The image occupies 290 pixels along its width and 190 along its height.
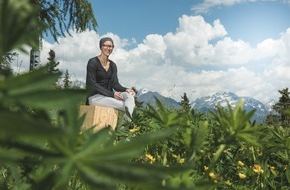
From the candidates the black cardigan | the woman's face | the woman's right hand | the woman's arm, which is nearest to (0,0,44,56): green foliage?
the black cardigan

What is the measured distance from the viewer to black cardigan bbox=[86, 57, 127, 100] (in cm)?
659

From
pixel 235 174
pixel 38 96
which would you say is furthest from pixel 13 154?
pixel 235 174

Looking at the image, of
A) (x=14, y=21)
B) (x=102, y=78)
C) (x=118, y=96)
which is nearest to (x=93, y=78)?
(x=102, y=78)

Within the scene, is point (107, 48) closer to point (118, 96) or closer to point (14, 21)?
point (118, 96)

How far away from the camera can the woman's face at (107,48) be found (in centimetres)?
685

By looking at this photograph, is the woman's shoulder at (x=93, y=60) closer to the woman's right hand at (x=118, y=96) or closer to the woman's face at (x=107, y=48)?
the woman's face at (x=107, y=48)

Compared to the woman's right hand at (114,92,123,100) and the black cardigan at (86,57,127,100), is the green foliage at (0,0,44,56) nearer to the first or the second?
the black cardigan at (86,57,127,100)

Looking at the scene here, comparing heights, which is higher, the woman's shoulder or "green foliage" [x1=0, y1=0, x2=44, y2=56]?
the woman's shoulder

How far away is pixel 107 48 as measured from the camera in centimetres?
686

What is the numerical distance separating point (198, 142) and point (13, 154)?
50 cm

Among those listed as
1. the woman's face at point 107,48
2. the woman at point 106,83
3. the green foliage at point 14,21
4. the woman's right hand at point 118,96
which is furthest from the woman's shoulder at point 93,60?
the green foliage at point 14,21

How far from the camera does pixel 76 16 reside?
17.1 m

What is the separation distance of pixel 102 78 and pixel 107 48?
44cm

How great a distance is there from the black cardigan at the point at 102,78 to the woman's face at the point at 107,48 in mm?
159
